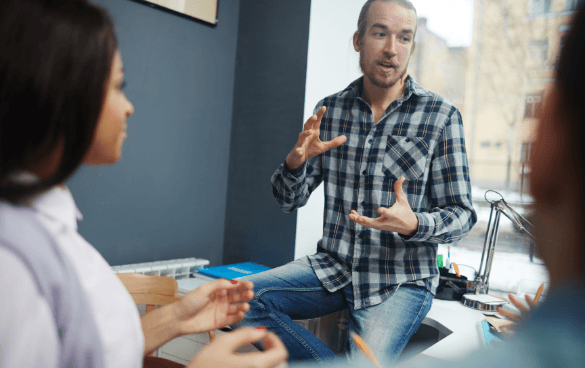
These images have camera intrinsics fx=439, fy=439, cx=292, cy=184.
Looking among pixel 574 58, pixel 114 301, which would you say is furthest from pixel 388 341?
pixel 574 58

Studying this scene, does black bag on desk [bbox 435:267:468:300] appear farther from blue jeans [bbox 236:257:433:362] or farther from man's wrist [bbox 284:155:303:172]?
man's wrist [bbox 284:155:303:172]

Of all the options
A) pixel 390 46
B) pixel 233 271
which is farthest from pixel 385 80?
pixel 233 271

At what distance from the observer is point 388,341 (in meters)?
1.25

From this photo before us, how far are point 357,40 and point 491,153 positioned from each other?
2.73 feet

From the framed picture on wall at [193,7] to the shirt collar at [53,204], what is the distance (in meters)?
1.57

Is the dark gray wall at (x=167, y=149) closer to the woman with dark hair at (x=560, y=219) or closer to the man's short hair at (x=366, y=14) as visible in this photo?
the man's short hair at (x=366, y=14)

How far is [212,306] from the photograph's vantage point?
903mm

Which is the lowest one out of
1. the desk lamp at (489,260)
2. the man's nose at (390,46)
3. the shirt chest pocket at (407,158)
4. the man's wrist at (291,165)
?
the desk lamp at (489,260)

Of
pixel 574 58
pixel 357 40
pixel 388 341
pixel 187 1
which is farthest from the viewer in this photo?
pixel 187 1

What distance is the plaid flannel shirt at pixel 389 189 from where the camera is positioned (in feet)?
4.62

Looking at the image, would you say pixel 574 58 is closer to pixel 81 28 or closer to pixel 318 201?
pixel 81 28

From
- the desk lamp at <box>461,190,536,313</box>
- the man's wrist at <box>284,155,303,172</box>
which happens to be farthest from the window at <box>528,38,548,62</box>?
the man's wrist at <box>284,155,303,172</box>

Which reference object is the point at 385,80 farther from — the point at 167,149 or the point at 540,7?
the point at 167,149

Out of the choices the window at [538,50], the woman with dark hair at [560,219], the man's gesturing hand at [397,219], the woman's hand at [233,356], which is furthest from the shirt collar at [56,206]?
the window at [538,50]
